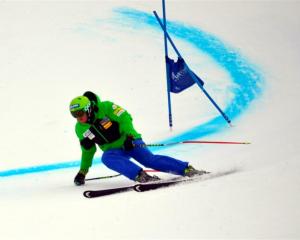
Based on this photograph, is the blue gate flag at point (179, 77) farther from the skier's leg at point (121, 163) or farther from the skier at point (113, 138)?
the skier's leg at point (121, 163)

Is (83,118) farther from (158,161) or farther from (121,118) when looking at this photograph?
(158,161)

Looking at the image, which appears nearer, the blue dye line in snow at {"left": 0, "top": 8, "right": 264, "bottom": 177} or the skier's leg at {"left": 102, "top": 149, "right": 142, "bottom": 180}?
the skier's leg at {"left": 102, "top": 149, "right": 142, "bottom": 180}

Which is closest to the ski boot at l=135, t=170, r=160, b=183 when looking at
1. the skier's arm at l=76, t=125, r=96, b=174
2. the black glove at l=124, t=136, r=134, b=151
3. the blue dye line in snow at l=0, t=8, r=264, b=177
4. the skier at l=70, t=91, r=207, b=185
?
the skier at l=70, t=91, r=207, b=185

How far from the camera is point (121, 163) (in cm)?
547

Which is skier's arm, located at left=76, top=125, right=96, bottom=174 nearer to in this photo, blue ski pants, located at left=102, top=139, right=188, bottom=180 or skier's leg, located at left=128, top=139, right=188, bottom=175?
blue ski pants, located at left=102, top=139, right=188, bottom=180

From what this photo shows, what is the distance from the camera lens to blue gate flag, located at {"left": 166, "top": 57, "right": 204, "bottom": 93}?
8.23 metres

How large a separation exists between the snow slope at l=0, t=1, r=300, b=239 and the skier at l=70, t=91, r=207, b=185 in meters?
0.39

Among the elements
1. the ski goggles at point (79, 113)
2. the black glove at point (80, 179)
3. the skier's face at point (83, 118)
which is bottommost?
the black glove at point (80, 179)

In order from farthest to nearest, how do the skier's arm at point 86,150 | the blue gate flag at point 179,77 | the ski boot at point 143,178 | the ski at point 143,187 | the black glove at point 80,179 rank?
the blue gate flag at point 179,77 < the black glove at point 80,179 < the skier's arm at point 86,150 < the ski boot at point 143,178 < the ski at point 143,187

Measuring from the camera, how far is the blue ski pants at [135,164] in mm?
5418

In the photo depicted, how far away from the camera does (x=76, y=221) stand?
4.57 m

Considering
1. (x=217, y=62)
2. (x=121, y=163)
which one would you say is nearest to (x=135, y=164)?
(x=121, y=163)

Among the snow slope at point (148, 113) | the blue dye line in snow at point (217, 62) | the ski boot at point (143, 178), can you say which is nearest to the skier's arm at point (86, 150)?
the snow slope at point (148, 113)

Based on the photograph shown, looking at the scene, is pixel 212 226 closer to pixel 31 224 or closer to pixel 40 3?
pixel 31 224
